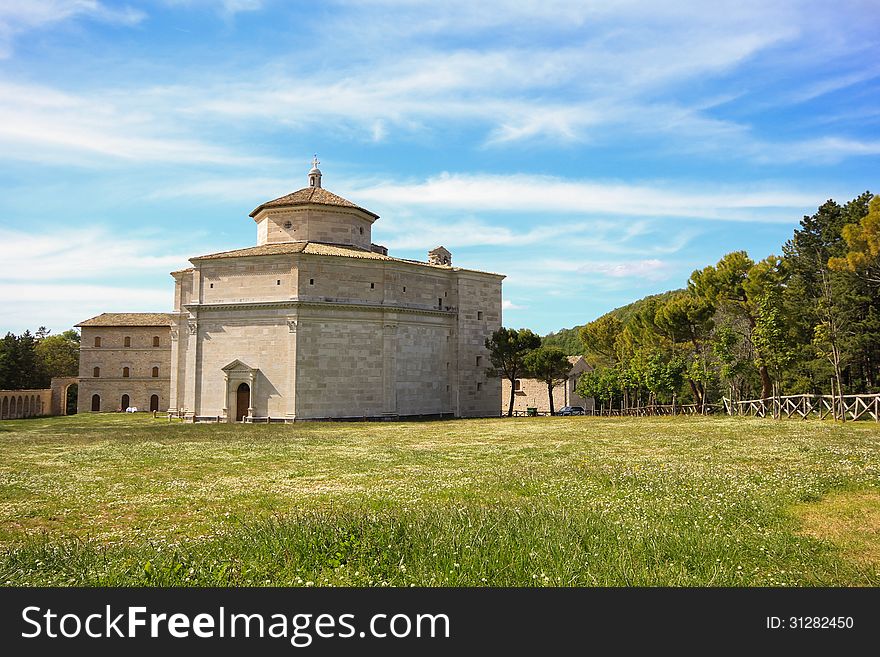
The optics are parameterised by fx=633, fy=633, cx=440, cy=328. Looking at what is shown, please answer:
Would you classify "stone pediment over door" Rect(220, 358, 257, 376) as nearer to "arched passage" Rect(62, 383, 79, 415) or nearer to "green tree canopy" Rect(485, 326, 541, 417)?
"green tree canopy" Rect(485, 326, 541, 417)

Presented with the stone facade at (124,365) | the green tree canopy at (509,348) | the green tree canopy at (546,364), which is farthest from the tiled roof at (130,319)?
the green tree canopy at (546,364)

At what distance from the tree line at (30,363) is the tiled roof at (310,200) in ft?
118

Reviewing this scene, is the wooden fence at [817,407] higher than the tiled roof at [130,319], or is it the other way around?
the tiled roof at [130,319]

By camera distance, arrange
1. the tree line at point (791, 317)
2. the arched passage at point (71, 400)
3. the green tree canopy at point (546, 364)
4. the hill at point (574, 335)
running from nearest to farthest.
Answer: the tree line at point (791, 317), the green tree canopy at point (546, 364), the arched passage at point (71, 400), the hill at point (574, 335)

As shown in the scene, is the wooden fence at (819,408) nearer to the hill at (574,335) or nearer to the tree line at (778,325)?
the tree line at (778,325)

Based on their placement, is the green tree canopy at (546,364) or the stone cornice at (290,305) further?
the green tree canopy at (546,364)

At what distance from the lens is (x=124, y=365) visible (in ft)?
206

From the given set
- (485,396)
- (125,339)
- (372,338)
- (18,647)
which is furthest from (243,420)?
(18,647)

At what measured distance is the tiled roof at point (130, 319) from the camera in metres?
62.9

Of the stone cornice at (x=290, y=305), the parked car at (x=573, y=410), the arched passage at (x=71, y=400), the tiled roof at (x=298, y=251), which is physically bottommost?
the parked car at (x=573, y=410)

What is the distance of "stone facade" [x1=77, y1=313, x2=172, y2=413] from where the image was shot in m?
62.3

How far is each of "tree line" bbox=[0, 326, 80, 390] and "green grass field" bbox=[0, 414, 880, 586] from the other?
5472 centimetres

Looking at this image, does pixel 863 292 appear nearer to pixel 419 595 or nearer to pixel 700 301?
pixel 700 301

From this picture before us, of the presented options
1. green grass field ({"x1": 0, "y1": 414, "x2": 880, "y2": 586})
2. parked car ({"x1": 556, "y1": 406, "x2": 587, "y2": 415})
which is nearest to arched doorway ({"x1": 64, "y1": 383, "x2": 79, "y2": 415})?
parked car ({"x1": 556, "y1": 406, "x2": 587, "y2": 415})
